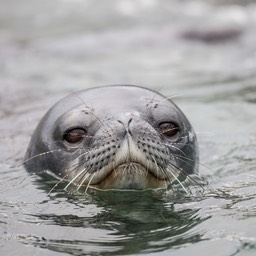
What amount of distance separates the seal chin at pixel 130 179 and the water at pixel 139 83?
0.18 ft

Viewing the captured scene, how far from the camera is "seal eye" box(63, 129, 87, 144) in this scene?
497 cm

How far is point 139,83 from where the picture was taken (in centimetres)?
884

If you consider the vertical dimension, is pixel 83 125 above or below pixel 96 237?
above

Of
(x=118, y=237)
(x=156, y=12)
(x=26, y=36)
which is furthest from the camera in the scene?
(x=156, y=12)

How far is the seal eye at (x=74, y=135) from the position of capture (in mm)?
4973

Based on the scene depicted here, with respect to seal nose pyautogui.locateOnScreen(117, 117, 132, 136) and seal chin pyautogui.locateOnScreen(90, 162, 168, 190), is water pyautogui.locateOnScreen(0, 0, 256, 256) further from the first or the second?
seal nose pyautogui.locateOnScreen(117, 117, 132, 136)

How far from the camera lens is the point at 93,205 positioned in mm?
4527

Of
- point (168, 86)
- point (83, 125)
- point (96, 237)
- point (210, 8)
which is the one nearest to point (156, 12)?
point (210, 8)

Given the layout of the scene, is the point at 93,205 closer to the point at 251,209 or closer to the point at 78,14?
the point at 251,209

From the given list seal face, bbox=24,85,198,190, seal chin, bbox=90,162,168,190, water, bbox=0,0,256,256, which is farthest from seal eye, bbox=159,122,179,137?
seal chin, bbox=90,162,168,190

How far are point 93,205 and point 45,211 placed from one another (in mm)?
274

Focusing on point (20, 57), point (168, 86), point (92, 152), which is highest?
point (20, 57)

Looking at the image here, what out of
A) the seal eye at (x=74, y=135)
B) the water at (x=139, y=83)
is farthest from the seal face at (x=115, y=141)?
the water at (x=139, y=83)

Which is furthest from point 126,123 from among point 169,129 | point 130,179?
point 169,129
